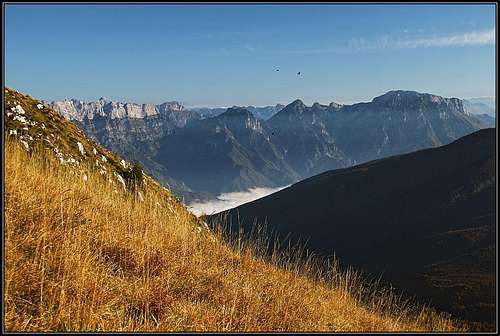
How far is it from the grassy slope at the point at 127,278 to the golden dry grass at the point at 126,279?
0.01 metres

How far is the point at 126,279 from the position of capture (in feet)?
18.3

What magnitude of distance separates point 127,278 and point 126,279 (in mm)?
36

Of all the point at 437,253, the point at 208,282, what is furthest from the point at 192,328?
the point at 437,253

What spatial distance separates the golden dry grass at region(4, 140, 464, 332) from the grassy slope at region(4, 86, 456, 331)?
0.01 metres

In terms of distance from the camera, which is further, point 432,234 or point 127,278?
point 432,234

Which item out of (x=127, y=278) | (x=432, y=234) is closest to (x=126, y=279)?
(x=127, y=278)

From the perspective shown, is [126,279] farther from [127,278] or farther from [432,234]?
[432,234]

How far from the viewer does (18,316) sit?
4.07 m

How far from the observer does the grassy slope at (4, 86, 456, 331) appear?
443 centimetres

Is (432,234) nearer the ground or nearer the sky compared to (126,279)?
nearer the ground

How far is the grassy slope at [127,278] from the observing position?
175 inches

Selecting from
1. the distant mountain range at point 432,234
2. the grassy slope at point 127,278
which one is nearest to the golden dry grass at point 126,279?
the grassy slope at point 127,278

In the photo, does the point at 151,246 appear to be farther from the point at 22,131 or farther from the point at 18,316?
the point at 22,131

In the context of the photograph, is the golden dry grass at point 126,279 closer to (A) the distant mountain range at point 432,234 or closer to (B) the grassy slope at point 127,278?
(B) the grassy slope at point 127,278
